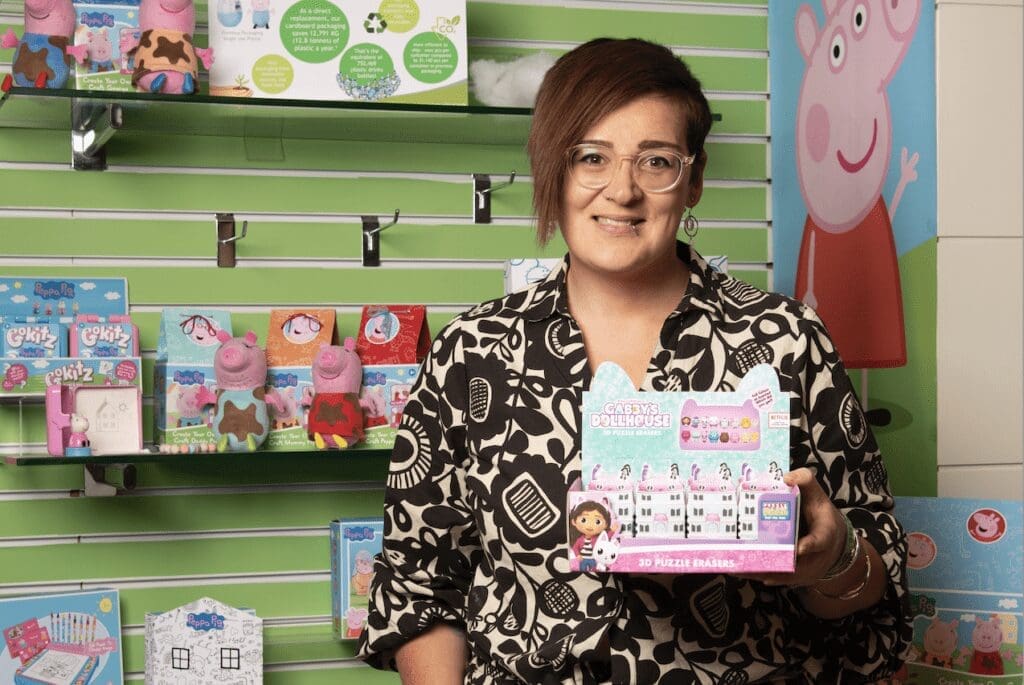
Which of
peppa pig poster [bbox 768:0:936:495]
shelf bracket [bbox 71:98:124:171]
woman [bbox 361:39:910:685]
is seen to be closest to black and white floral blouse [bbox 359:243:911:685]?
woman [bbox 361:39:910:685]

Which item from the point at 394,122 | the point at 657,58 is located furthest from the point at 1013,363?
the point at 394,122

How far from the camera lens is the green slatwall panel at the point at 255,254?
2.69 metres

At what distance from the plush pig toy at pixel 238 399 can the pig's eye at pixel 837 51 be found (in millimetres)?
1378

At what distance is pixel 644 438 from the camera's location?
1.42 metres

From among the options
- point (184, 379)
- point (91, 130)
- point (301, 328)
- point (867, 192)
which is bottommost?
point (184, 379)

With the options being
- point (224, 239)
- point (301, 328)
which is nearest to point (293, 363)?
point (301, 328)

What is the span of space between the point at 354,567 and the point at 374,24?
1180 millimetres

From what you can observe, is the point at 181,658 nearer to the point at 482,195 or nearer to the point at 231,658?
the point at 231,658

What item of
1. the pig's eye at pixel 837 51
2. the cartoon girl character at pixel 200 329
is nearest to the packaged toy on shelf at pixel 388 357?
the cartoon girl character at pixel 200 329

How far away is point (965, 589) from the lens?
2.09 metres

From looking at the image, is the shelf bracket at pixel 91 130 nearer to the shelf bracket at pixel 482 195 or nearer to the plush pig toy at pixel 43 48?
the plush pig toy at pixel 43 48

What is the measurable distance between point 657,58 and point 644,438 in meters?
0.56

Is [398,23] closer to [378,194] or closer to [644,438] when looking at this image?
[378,194]

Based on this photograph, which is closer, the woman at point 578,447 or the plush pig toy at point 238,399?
the woman at point 578,447
